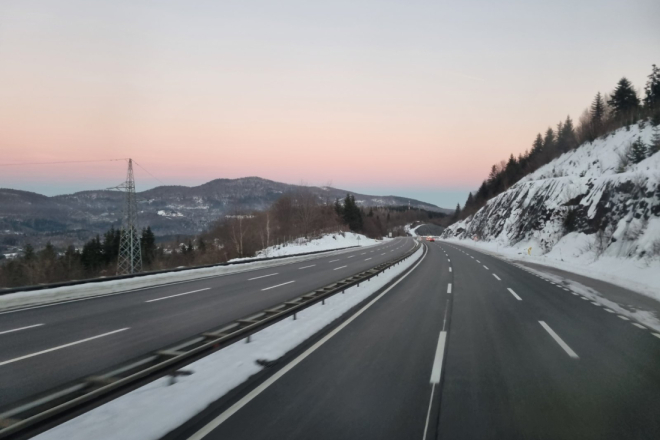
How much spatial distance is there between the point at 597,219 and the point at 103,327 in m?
33.1

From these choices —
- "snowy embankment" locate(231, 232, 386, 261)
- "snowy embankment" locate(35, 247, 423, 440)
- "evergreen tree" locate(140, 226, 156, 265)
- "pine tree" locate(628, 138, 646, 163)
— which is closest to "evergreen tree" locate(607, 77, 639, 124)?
"pine tree" locate(628, 138, 646, 163)

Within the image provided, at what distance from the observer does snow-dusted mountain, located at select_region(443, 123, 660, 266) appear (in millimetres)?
23750

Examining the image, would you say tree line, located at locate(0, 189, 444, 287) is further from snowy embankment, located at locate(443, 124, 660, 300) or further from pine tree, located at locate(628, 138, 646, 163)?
pine tree, located at locate(628, 138, 646, 163)

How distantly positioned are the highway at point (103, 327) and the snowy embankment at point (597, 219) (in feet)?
47.2

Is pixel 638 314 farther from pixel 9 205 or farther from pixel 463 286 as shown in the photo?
pixel 9 205

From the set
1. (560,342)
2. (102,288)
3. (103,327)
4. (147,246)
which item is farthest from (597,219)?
(147,246)

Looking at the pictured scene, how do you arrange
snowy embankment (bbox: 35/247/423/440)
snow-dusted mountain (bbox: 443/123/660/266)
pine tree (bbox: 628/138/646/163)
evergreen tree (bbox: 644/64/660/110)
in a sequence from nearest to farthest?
snowy embankment (bbox: 35/247/423/440), snow-dusted mountain (bbox: 443/123/660/266), pine tree (bbox: 628/138/646/163), evergreen tree (bbox: 644/64/660/110)

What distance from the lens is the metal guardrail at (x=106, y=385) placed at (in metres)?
4.11

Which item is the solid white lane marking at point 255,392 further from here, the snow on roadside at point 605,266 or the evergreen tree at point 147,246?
the evergreen tree at point 147,246

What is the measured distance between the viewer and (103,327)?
938cm

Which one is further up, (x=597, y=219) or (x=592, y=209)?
(x=592, y=209)

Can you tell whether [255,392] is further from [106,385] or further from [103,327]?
[103,327]

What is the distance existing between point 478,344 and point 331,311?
13.5 feet

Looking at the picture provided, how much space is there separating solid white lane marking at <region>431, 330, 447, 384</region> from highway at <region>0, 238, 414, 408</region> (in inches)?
199
